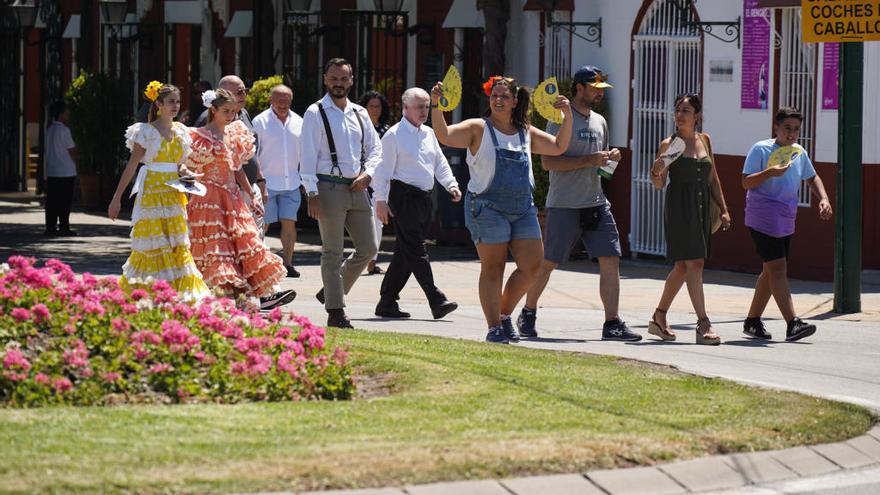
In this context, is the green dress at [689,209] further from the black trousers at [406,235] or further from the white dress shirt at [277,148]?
the white dress shirt at [277,148]

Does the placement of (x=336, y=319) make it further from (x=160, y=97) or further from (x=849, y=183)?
(x=849, y=183)

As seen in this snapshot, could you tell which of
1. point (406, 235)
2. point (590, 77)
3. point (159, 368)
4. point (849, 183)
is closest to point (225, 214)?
point (406, 235)

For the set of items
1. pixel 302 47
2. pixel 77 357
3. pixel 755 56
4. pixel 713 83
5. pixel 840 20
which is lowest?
pixel 77 357

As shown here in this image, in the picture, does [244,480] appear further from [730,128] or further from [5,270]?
[730,128]

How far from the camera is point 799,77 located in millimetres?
18234

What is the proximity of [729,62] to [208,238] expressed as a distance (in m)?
7.68

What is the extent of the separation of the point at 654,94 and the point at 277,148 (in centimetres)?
478

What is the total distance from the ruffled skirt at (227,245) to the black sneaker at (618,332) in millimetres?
2400

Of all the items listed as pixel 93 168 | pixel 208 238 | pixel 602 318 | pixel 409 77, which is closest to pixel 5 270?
pixel 208 238

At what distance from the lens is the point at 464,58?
23.9 metres

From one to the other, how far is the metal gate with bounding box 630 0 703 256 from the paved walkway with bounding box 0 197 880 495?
50 centimetres

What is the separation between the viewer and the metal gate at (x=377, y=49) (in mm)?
25109

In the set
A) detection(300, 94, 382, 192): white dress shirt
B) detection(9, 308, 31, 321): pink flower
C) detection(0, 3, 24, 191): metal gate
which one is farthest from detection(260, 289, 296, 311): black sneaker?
detection(0, 3, 24, 191): metal gate

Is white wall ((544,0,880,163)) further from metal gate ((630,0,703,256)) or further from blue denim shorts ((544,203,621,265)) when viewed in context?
blue denim shorts ((544,203,621,265))
